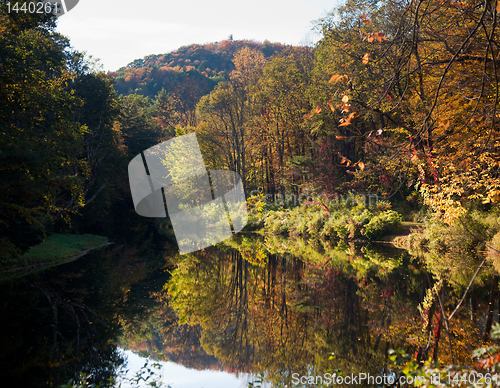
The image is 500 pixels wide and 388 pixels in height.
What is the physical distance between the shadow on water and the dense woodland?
0.10 meters

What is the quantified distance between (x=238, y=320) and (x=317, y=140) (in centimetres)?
2004

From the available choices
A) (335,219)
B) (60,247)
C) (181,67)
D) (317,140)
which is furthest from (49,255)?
(181,67)

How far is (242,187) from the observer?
28.3 meters

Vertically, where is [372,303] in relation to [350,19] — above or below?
below

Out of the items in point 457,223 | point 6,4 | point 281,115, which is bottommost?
point 457,223

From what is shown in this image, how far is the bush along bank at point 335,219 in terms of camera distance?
16172mm

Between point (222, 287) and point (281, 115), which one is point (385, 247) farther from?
Answer: point (281, 115)

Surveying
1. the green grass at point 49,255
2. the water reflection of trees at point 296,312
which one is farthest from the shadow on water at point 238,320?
the green grass at point 49,255

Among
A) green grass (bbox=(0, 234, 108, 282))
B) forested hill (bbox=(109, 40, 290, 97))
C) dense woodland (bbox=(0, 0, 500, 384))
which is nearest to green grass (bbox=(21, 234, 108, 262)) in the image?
green grass (bbox=(0, 234, 108, 282))

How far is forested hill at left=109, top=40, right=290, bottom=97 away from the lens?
63547 millimetres

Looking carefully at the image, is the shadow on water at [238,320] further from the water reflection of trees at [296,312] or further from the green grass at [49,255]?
the green grass at [49,255]

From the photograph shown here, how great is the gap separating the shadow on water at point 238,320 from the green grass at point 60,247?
10.1ft

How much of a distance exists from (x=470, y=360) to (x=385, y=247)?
37.3 feet

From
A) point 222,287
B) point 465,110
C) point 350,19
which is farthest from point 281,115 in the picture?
point 222,287
